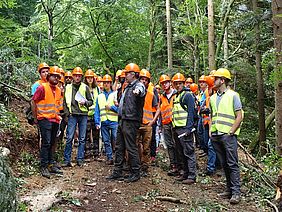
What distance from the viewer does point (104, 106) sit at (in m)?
8.99

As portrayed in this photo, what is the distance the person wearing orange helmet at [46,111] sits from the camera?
717 cm

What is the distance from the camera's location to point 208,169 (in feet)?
27.6

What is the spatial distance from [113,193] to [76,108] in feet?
8.85

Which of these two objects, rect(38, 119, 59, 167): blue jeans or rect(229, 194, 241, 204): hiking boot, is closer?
rect(229, 194, 241, 204): hiking boot

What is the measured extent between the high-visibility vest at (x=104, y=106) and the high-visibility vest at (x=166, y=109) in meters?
1.26

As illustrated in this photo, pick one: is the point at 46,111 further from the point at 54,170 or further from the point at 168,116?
the point at 168,116

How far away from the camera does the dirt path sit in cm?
576

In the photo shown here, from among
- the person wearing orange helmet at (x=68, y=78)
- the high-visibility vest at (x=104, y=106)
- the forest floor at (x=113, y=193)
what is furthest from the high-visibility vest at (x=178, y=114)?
the person wearing orange helmet at (x=68, y=78)

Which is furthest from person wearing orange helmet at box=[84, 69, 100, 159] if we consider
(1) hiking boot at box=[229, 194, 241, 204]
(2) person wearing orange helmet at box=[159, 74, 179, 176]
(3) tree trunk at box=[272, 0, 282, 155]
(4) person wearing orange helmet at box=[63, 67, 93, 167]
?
(3) tree trunk at box=[272, 0, 282, 155]

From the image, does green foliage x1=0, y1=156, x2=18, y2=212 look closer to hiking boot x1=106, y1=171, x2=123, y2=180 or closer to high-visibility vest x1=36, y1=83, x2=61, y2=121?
high-visibility vest x1=36, y1=83, x2=61, y2=121

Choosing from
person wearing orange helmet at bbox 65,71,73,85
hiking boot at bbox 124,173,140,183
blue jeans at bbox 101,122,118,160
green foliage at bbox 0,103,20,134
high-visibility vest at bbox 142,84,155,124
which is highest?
person wearing orange helmet at bbox 65,71,73,85

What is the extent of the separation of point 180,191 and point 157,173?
1.37m

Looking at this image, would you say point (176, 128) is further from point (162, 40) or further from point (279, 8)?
point (162, 40)

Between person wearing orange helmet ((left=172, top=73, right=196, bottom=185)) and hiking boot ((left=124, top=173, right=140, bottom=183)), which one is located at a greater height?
person wearing orange helmet ((left=172, top=73, right=196, bottom=185))
